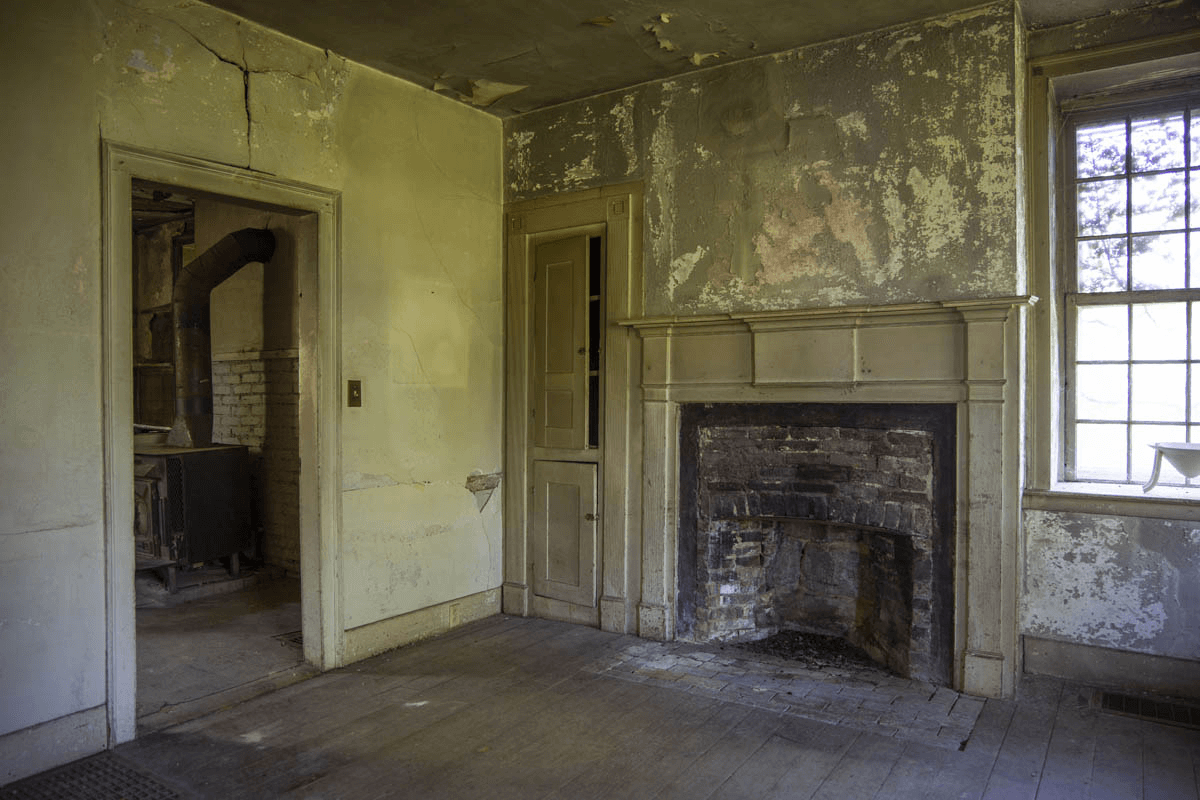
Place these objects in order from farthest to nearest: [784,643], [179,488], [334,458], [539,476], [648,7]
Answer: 1. [179,488]
2. [539,476]
3. [784,643]
4. [334,458]
5. [648,7]

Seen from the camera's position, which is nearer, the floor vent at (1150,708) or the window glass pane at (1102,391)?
the floor vent at (1150,708)

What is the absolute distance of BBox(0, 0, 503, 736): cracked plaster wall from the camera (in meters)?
2.93

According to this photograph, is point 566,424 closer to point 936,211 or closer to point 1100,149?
point 936,211

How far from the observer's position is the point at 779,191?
4078mm

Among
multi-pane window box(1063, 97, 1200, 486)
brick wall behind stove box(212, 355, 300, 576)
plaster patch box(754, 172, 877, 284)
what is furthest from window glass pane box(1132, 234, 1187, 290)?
brick wall behind stove box(212, 355, 300, 576)

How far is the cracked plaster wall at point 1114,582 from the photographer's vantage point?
346 cm

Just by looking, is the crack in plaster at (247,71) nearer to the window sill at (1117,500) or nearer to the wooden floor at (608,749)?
the wooden floor at (608,749)

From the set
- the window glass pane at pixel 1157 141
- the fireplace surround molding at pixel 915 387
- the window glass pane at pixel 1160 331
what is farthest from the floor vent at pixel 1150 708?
the window glass pane at pixel 1157 141

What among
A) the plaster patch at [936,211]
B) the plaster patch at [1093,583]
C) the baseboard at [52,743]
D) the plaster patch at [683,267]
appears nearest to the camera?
the baseboard at [52,743]

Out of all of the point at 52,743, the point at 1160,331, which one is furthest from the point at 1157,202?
the point at 52,743

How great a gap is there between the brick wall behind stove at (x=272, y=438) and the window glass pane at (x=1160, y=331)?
5237 mm

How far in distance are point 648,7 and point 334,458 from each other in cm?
268

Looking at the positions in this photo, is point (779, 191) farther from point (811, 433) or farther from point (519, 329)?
point (519, 329)

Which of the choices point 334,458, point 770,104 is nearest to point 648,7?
point 770,104
